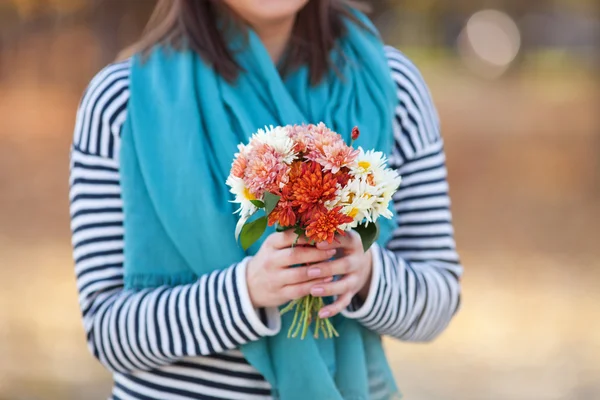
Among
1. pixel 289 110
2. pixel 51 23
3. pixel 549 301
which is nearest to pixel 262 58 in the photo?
pixel 289 110

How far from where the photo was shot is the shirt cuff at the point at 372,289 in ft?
6.16

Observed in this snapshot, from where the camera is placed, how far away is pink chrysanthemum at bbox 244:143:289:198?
5.11ft

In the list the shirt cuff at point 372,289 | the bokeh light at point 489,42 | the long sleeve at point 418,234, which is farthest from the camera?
the bokeh light at point 489,42

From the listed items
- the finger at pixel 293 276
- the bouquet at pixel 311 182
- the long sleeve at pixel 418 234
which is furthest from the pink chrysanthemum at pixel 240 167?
the long sleeve at pixel 418 234

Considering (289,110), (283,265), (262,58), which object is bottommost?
(283,265)

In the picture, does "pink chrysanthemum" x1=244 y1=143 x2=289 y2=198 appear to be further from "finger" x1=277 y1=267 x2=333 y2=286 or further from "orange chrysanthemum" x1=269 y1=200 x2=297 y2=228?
"finger" x1=277 y1=267 x2=333 y2=286

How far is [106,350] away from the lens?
75.8 inches

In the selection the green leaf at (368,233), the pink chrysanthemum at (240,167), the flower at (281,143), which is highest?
the flower at (281,143)

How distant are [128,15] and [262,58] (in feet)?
58.6

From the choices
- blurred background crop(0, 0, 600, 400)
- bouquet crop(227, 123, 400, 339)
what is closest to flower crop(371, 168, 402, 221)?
bouquet crop(227, 123, 400, 339)

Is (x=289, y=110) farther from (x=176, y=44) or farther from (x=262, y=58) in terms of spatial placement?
(x=176, y=44)

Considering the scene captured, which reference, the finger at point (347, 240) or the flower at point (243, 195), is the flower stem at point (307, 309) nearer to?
the finger at point (347, 240)

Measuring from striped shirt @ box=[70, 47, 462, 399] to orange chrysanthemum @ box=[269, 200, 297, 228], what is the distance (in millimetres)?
270

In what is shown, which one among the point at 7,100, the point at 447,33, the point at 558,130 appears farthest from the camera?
the point at 447,33
